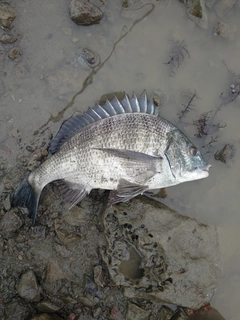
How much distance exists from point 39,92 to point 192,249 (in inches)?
130

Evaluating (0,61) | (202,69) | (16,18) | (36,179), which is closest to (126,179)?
(36,179)

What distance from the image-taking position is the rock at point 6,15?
184 inches

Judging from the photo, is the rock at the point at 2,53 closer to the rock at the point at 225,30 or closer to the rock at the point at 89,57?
the rock at the point at 89,57

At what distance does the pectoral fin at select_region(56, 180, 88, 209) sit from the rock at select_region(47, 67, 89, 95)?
145 centimetres

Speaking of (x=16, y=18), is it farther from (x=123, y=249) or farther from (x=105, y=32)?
(x=123, y=249)

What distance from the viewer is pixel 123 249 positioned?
4.41 m

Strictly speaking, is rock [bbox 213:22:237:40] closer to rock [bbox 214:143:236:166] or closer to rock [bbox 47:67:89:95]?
rock [bbox 214:143:236:166]

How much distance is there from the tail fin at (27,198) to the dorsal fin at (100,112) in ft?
2.23

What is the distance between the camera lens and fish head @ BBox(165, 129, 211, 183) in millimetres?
4293

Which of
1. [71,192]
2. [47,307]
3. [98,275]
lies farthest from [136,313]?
[71,192]

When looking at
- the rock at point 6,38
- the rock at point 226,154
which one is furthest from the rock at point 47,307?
the rock at point 6,38

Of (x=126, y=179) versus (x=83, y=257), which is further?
(x=83, y=257)

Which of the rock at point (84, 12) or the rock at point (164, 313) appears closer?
the rock at point (164, 313)

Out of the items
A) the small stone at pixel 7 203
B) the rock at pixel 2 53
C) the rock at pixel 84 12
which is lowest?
the small stone at pixel 7 203
